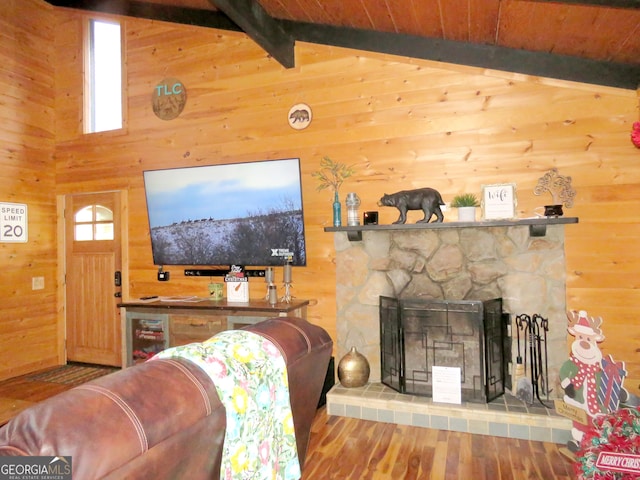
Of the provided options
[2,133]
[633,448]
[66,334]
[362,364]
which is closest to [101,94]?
[2,133]

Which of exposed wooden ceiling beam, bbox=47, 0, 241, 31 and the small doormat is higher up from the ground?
exposed wooden ceiling beam, bbox=47, 0, 241, 31

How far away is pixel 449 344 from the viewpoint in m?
3.19

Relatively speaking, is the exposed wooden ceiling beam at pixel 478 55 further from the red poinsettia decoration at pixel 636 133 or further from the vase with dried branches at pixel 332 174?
the vase with dried branches at pixel 332 174

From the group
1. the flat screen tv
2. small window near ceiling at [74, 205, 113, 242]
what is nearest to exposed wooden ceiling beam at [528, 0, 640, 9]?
the flat screen tv

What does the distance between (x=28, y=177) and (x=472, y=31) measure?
479 cm

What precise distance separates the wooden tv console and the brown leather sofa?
2.33 meters

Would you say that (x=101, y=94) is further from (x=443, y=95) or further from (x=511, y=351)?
(x=511, y=351)

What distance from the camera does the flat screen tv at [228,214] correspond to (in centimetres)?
387

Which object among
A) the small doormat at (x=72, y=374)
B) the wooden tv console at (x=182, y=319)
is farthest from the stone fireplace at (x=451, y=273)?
the small doormat at (x=72, y=374)

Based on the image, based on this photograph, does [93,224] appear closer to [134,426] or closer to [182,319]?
[182,319]

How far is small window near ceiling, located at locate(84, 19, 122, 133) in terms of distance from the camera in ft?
15.8

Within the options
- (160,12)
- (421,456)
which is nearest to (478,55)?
(421,456)

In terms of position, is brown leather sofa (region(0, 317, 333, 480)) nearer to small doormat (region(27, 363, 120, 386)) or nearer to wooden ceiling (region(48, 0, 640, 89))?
wooden ceiling (region(48, 0, 640, 89))

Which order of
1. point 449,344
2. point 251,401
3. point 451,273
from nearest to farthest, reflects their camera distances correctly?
1. point 251,401
2. point 449,344
3. point 451,273
